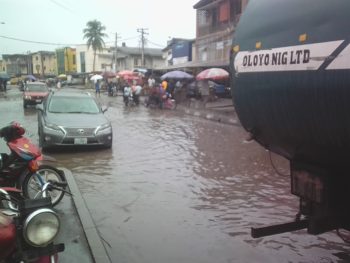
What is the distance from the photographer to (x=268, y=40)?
10.5 feet

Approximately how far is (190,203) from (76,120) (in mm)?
5066

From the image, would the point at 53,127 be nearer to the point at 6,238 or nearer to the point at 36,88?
the point at 6,238

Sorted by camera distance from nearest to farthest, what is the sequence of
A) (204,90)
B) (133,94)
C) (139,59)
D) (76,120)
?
1. (76,120)
2. (204,90)
3. (133,94)
4. (139,59)

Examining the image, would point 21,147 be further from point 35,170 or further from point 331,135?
point 331,135

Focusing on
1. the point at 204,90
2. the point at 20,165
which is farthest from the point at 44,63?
the point at 20,165

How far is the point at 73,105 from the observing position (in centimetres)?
1141

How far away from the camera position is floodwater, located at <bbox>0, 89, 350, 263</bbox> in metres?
4.63

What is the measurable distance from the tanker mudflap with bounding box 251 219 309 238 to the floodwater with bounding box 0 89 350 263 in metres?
0.81

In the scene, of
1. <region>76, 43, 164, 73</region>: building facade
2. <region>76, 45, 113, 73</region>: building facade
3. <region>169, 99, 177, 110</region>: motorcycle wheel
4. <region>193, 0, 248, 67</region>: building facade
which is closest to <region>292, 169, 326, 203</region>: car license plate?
<region>169, 99, 177, 110</region>: motorcycle wheel

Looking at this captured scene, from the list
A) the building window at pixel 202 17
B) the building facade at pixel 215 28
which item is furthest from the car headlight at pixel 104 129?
the building window at pixel 202 17

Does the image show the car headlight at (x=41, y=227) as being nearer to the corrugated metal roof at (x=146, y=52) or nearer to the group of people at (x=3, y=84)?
the group of people at (x=3, y=84)

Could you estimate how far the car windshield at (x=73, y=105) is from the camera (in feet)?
36.4

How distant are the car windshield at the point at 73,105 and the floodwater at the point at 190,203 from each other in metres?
1.30

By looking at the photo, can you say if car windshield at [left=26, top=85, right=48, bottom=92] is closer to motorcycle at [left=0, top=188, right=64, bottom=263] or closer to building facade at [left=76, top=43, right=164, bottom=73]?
motorcycle at [left=0, top=188, right=64, bottom=263]
